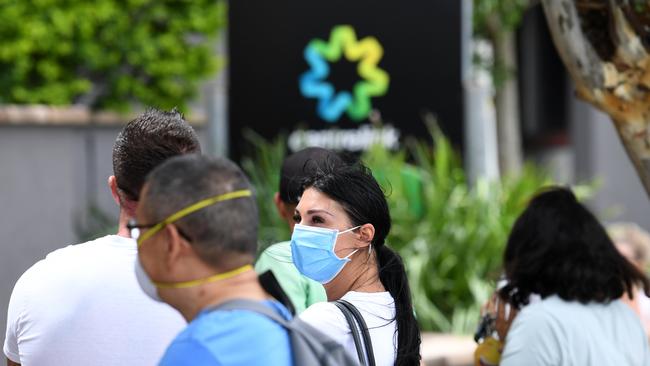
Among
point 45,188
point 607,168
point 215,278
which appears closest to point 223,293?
point 215,278

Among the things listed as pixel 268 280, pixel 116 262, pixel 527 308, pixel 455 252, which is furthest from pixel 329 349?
pixel 455 252

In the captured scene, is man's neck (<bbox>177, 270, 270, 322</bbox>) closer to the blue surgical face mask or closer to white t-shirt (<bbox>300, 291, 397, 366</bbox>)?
white t-shirt (<bbox>300, 291, 397, 366</bbox>)

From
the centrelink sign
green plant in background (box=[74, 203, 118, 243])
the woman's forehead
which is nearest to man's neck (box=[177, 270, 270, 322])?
the woman's forehead

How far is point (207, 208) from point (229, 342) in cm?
30

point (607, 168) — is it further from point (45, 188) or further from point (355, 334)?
point (355, 334)

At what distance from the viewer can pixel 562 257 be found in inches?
171

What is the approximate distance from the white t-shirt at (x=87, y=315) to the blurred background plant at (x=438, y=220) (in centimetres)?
491

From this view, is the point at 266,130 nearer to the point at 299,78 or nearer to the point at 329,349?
the point at 299,78

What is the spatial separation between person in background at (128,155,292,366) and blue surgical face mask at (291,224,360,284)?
968 mm

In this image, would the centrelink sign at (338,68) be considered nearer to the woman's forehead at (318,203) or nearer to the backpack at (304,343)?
the woman's forehead at (318,203)

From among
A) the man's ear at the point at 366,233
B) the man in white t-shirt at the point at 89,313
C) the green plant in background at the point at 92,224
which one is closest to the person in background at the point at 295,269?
the man's ear at the point at 366,233

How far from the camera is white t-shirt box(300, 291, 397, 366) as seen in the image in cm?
313

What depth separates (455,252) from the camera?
8.69m

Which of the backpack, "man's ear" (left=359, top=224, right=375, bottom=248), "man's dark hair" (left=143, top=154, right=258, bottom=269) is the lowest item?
the backpack
